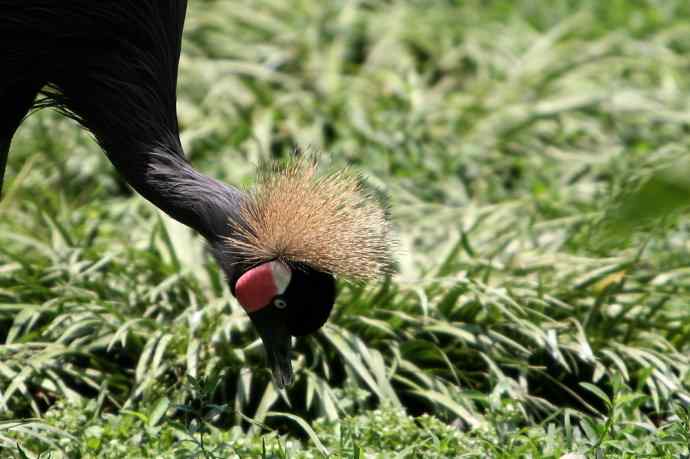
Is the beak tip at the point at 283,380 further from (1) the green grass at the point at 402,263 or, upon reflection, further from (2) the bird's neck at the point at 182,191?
(2) the bird's neck at the point at 182,191

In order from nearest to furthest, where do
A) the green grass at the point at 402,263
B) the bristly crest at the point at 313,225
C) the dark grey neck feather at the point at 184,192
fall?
the bristly crest at the point at 313,225 < the dark grey neck feather at the point at 184,192 < the green grass at the point at 402,263

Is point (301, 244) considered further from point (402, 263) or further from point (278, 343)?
point (402, 263)

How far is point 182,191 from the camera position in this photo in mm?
2832

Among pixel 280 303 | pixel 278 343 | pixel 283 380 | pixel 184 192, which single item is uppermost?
pixel 184 192

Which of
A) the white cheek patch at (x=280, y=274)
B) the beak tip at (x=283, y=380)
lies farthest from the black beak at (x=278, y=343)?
the white cheek patch at (x=280, y=274)

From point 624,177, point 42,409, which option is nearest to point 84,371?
point 42,409

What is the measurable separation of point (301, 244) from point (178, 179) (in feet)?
1.52

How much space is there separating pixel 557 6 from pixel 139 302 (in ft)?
13.9

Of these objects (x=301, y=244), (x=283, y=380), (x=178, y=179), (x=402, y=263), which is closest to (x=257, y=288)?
(x=301, y=244)

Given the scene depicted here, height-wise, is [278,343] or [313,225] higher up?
[313,225]

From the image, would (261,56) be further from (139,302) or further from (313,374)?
(313,374)

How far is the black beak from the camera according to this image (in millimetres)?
2818

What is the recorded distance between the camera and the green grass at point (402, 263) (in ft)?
9.98

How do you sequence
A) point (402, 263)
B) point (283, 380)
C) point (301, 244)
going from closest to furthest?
point (301, 244) < point (283, 380) < point (402, 263)
